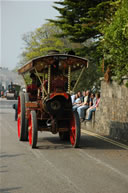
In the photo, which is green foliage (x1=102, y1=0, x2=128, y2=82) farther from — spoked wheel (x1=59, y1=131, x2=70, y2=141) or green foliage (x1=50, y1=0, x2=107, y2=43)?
green foliage (x1=50, y1=0, x2=107, y2=43)

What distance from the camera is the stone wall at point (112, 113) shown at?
42.5ft

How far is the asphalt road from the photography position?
239 inches

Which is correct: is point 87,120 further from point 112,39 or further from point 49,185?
point 49,185

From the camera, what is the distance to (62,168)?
7547mm

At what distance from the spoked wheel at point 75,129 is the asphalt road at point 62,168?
0.20m

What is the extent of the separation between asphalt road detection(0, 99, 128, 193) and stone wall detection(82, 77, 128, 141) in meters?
1.97

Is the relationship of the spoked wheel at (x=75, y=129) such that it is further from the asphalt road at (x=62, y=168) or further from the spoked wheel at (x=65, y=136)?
the spoked wheel at (x=65, y=136)

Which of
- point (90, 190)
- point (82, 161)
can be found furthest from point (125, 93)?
point (90, 190)

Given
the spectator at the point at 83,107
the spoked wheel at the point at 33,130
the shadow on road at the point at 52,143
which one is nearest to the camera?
the spoked wheel at the point at 33,130

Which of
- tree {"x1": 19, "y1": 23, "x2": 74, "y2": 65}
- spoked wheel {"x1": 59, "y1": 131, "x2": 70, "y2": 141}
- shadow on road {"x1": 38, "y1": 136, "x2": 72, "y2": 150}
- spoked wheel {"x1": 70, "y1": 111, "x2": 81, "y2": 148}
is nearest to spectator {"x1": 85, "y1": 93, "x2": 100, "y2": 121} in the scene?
shadow on road {"x1": 38, "y1": 136, "x2": 72, "y2": 150}

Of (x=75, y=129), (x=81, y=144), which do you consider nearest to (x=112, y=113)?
(x=81, y=144)

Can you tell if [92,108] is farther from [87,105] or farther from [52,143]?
[52,143]

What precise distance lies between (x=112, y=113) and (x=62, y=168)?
22.4ft

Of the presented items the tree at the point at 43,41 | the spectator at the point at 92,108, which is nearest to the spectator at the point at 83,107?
the spectator at the point at 92,108
